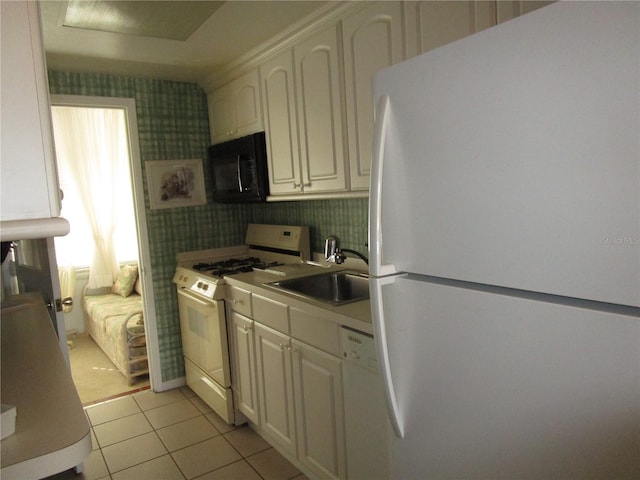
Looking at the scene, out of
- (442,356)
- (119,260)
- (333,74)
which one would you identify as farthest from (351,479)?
(119,260)

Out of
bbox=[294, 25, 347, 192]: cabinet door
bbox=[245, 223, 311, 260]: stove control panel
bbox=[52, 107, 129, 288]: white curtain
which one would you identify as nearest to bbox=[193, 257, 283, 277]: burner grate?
bbox=[245, 223, 311, 260]: stove control panel

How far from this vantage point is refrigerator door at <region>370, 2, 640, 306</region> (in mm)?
735

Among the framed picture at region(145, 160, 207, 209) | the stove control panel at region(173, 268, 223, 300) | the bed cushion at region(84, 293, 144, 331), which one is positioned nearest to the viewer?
the stove control panel at region(173, 268, 223, 300)

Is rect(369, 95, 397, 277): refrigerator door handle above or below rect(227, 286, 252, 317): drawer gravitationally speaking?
above

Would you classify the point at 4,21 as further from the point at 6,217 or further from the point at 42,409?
the point at 42,409

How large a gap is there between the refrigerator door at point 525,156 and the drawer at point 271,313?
123 centimetres

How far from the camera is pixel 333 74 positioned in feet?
7.34

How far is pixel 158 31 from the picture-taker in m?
2.44

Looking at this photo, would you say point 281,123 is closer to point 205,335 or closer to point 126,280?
point 205,335

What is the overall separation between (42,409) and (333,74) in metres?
1.83

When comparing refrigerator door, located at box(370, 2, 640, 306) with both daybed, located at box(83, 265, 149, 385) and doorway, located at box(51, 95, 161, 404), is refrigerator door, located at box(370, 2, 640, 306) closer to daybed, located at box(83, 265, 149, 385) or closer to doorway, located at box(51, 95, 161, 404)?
doorway, located at box(51, 95, 161, 404)

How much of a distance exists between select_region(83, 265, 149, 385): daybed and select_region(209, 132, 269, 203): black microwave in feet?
4.31

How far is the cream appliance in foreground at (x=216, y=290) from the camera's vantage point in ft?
9.48

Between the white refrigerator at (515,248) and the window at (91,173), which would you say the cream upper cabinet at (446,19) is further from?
the window at (91,173)
